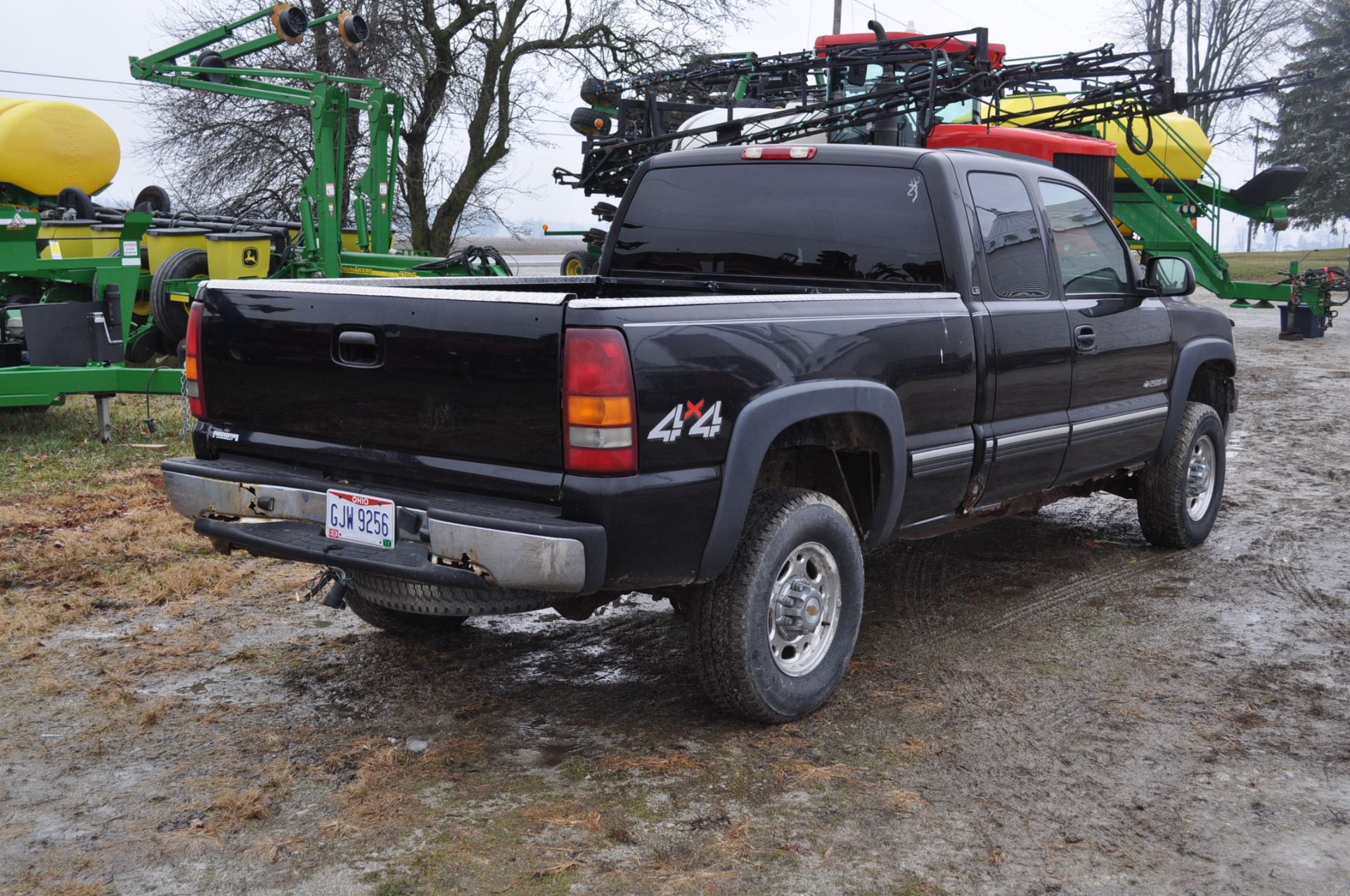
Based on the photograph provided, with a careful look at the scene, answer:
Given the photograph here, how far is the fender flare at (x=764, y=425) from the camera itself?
380 centimetres

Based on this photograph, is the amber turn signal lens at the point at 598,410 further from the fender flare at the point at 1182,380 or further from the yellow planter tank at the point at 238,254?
the yellow planter tank at the point at 238,254

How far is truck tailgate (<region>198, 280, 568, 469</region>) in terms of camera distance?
3.56 m

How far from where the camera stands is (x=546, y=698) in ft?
14.8

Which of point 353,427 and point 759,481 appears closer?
point 353,427

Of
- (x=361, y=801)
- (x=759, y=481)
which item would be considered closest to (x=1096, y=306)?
(x=759, y=481)

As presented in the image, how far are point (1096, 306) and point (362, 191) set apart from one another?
11108 mm

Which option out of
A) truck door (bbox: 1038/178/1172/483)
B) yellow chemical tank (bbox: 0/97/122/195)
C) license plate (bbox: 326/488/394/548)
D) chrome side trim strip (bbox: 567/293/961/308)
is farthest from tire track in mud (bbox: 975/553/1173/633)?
Answer: yellow chemical tank (bbox: 0/97/122/195)

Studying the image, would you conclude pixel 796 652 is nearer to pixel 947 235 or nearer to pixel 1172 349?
pixel 947 235

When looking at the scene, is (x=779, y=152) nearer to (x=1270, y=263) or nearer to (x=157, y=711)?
(x=157, y=711)

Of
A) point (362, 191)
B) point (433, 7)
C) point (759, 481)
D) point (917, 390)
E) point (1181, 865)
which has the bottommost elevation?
point (1181, 865)

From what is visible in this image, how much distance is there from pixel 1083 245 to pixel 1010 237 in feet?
2.46

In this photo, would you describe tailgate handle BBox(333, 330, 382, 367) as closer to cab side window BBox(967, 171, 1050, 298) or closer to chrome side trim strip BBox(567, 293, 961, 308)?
chrome side trim strip BBox(567, 293, 961, 308)

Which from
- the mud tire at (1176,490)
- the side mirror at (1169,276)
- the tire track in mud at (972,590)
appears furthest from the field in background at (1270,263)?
the tire track in mud at (972,590)

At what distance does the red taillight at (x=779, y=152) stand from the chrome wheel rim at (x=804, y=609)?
67.7 inches
